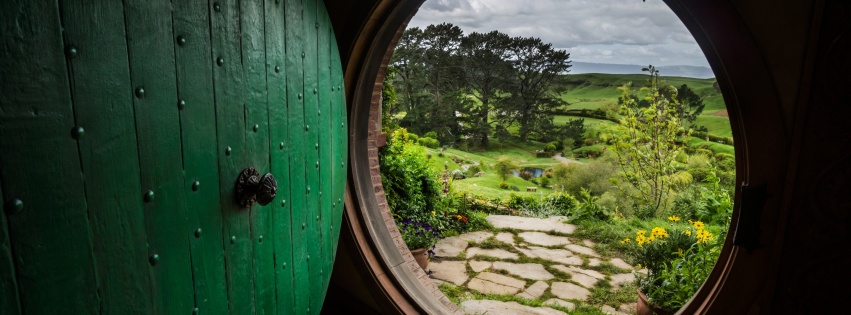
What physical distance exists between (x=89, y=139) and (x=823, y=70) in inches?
70.3

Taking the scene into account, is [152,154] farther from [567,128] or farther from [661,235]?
[567,128]

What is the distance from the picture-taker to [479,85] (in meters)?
12.6

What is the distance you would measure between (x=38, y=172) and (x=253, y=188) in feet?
1.69

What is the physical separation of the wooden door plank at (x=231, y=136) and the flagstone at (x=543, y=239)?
427 centimetres

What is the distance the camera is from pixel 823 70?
4.15 ft

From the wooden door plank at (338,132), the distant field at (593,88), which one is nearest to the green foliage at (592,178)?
the distant field at (593,88)

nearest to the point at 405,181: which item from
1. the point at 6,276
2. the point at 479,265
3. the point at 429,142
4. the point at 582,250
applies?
the point at 479,265

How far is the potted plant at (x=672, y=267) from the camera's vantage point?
9.54 feet

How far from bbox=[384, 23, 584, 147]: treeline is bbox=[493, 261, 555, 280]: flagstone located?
25.8 ft

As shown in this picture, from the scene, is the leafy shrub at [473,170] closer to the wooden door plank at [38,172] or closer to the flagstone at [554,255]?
the flagstone at [554,255]

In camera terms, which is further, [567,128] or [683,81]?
[567,128]

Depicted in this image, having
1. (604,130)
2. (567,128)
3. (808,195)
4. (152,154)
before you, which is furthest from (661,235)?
(567,128)

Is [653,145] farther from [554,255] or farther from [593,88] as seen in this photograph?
[593,88]

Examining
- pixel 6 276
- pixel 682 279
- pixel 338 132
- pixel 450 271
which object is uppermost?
pixel 338 132
